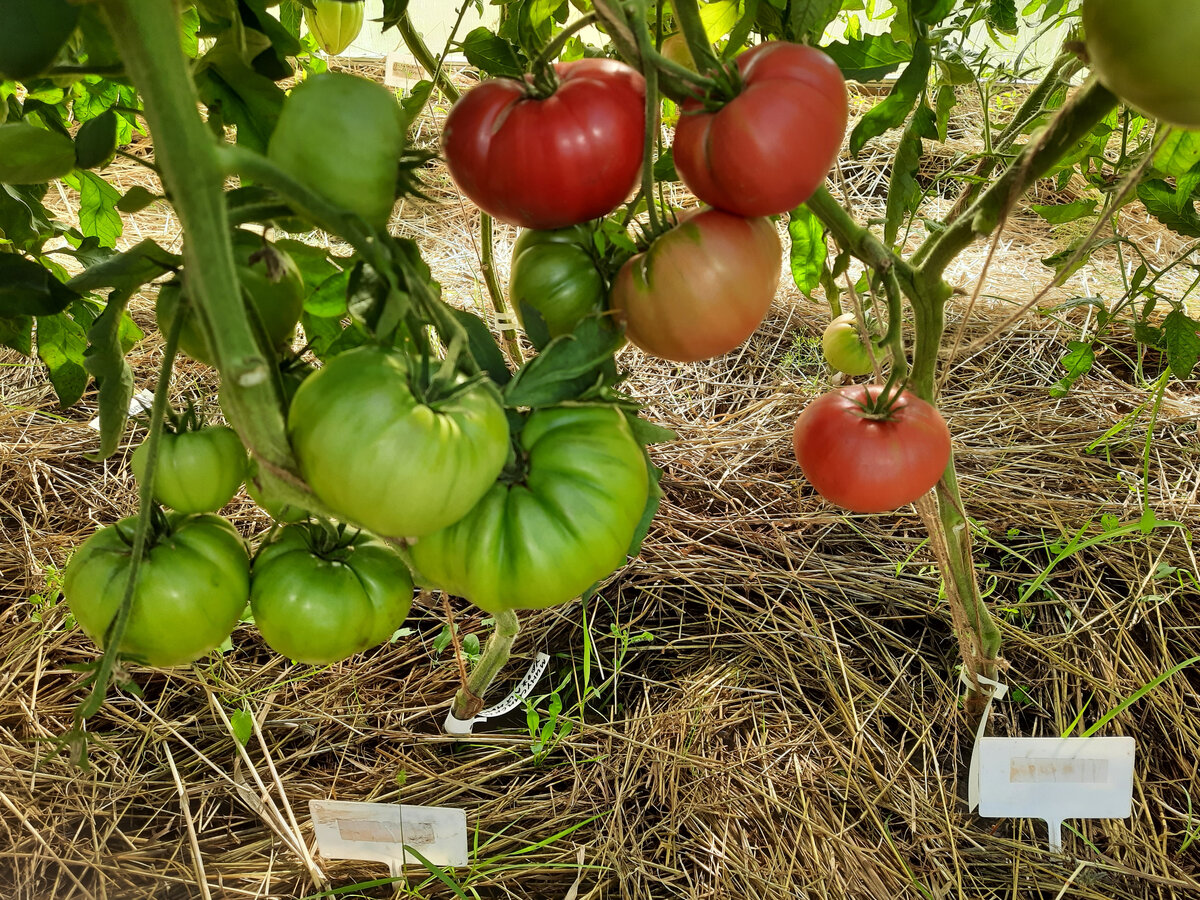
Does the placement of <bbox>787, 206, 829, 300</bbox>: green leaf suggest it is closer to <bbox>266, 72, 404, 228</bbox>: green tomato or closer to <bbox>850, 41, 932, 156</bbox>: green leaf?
<bbox>850, 41, 932, 156</bbox>: green leaf

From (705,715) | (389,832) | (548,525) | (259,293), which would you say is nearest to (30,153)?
(259,293)

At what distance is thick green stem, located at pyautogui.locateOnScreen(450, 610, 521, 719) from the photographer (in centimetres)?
80

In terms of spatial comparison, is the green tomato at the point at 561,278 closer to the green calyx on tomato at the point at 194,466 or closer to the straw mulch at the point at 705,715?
the green calyx on tomato at the point at 194,466

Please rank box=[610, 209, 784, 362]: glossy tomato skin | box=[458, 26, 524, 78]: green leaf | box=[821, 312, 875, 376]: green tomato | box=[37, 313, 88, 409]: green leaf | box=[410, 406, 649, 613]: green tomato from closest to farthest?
box=[410, 406, 649, 613]: green tomato
box=[610, 209, 784, 362]: glossy tomato skin
box=[458, 26, 524, 78]: green leaf
box=[37, 313, 88, 409]: green leaf
box=[821, 312, 875, 376]: green tomato

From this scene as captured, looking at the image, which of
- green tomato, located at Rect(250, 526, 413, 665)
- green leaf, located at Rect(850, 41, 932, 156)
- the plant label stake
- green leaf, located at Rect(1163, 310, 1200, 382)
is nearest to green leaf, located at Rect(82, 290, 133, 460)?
green tomato, located at Rect(250, 526, 413, 665)

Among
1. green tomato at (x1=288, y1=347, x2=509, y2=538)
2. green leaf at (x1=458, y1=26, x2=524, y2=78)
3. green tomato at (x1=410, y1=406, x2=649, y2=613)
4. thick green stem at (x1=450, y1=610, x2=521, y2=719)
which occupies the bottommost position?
thick green stem at (x1=450, y1=610, x2=521, y2=719)

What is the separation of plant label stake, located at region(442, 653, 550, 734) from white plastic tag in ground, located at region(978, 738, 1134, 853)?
0.58 meters

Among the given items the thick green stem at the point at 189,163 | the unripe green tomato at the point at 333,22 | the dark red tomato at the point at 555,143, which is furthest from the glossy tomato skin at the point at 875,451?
the unripe green tomato at the point at 333,22

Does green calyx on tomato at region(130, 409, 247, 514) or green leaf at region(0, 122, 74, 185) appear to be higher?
green leaf at region(0, 122, 74, 185)


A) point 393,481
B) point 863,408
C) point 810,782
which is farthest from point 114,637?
point 810,782

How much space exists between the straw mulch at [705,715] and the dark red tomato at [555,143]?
1.68 feet

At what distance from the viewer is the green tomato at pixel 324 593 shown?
568 millimetres

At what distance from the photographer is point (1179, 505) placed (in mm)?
1450

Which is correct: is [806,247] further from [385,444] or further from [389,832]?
[389,832]
